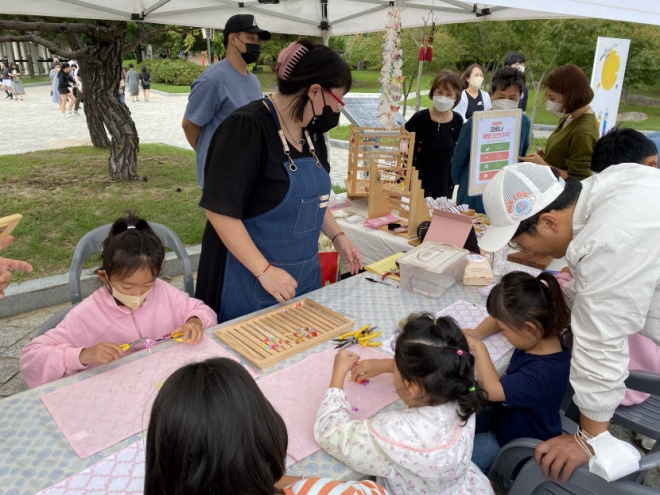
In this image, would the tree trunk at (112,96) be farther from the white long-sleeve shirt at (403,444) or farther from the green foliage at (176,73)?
the green foliage at (176,73)

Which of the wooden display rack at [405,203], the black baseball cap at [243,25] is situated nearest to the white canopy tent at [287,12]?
the black baseball cap at [243,25]

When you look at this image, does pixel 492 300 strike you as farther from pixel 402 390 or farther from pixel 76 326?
pixel 76 326

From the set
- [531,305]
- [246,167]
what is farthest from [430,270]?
[246,167]

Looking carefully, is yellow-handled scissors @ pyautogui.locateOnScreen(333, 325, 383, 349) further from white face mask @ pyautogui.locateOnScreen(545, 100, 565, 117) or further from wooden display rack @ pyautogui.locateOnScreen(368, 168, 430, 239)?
white face mask @ pyautogui.locateOnScreen(545, 100, 565, 117)

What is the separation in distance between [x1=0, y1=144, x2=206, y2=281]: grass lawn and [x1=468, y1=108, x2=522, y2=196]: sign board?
10.4 ft

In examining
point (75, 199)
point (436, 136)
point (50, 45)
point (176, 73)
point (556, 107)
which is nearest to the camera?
point (556, 107)

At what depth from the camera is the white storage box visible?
2199mm

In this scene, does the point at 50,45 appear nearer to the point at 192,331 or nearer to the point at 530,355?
the point at 192,331

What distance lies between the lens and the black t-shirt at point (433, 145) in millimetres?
4594

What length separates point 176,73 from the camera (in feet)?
86.1

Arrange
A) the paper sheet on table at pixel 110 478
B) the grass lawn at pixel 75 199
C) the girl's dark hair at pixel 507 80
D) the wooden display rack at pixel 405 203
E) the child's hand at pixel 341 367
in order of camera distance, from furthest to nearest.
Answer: the grass lawn at pixel 75 199 < the girl's dark hair at pixel 507 80 < the wooden display rack at pixel 405 203 < the child's hand at pixel 341 367 < the paper sheet on table at pixel 110 478

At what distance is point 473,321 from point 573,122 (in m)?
2.30

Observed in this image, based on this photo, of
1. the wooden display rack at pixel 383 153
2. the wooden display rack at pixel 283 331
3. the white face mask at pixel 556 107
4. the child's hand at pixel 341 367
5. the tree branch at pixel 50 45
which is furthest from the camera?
the tree branch at pixel 50 45

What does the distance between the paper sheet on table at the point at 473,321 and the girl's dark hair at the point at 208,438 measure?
0.94 meters
